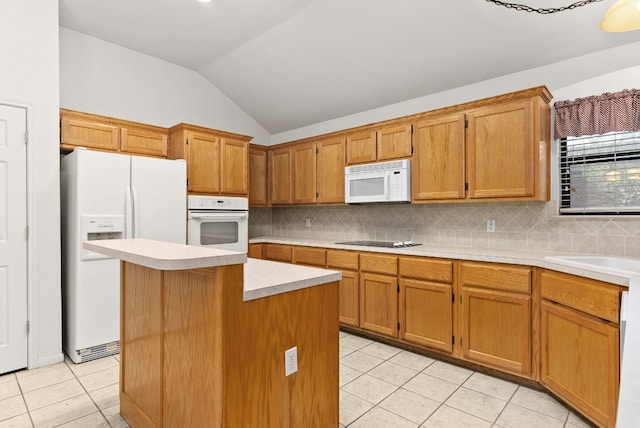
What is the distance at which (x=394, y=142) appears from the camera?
11.7 ft

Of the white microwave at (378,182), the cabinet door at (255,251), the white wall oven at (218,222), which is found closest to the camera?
the white microwave at (378,182)

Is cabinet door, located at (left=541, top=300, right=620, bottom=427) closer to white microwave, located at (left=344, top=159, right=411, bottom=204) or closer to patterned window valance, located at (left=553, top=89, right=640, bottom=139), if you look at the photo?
patterned window valance, located at (left=553, top=89, right=640, bottom=139)

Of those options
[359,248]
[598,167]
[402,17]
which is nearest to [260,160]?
[359,248]

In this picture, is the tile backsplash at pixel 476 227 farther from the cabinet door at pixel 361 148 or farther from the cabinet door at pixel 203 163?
the cabinet door at pixel 203 163

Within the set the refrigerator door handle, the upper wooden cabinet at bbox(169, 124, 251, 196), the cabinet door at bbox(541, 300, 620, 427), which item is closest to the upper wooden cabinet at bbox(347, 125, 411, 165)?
the upper wooden cabinet at bbox(169, 124, 251, 196)

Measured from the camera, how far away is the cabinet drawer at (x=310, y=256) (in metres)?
3.81

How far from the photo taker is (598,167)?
2.74 meters

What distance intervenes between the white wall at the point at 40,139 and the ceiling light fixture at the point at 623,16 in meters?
3.76

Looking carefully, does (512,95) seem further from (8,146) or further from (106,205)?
(8,146)

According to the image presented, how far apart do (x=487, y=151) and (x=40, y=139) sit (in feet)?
12.1

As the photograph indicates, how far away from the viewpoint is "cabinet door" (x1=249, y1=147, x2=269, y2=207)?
190 inches

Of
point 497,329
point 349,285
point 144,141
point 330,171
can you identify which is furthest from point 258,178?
point 497,329

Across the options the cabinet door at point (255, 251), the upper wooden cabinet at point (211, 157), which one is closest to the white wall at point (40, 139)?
the upper wooden cabinet at point (211, 157)

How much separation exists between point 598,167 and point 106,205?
4060mm
